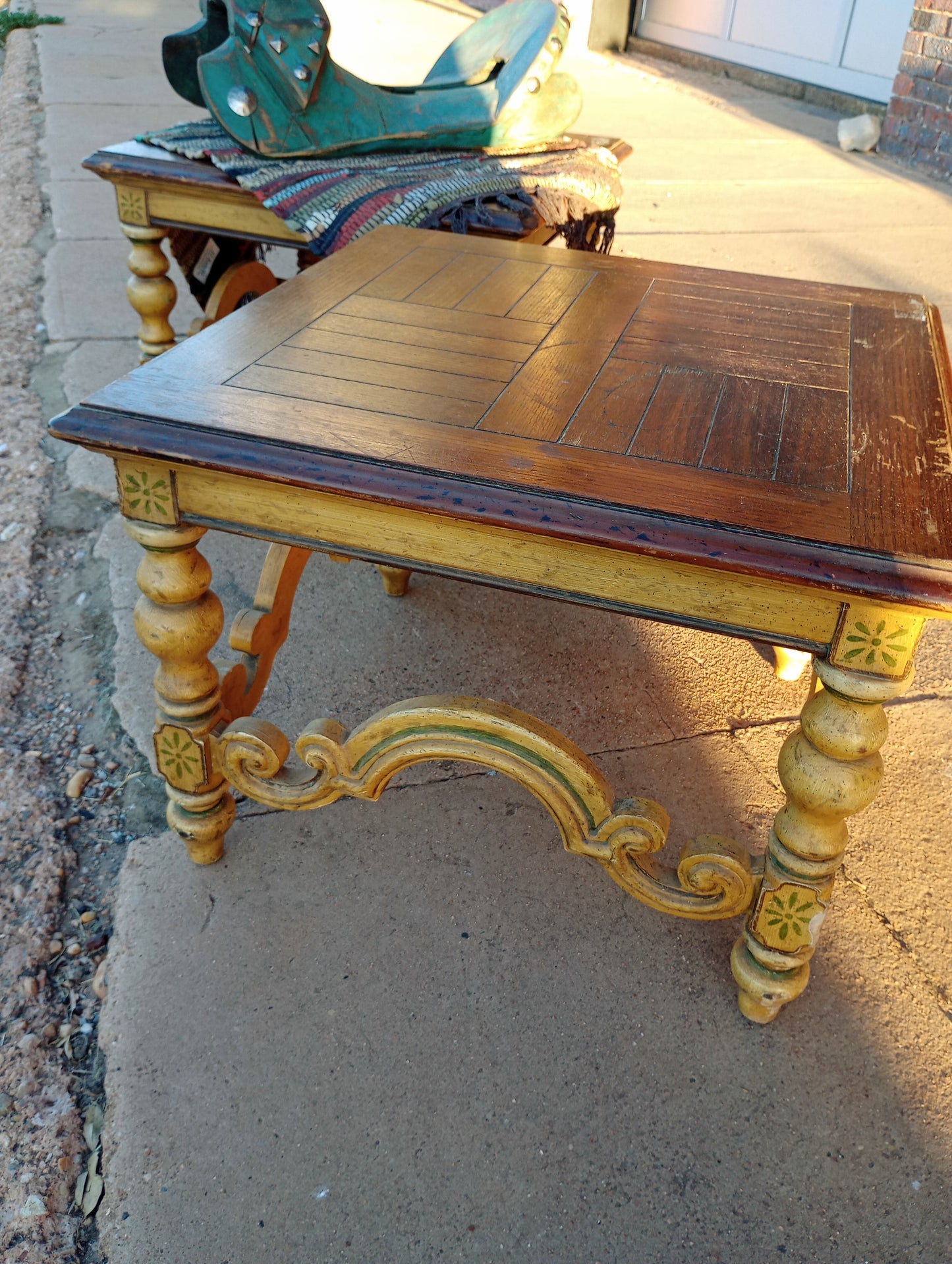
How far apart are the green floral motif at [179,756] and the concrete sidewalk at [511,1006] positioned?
0.16 m

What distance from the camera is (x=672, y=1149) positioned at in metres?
1.10

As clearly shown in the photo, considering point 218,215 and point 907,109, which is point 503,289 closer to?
point 218,215

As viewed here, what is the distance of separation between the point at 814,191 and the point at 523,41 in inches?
93.5

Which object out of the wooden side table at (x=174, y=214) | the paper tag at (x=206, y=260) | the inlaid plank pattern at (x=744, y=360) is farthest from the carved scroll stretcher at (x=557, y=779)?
Answer: the paper tag at (x=206, y=260)

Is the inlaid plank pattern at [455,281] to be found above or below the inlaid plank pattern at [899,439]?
below

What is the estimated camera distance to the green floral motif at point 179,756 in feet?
4.23

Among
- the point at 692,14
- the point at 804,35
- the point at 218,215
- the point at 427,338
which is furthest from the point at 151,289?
the point at 692,14

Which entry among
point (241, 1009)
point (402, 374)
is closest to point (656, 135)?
point (402, 374)

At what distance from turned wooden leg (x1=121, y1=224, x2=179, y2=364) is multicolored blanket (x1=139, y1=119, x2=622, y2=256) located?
0.19 meters

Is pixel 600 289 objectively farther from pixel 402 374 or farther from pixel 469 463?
pixel 469 463

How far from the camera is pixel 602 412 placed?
115 cm

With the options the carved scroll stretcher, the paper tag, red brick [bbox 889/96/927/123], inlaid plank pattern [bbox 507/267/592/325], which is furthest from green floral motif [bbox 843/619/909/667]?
red brick [bbox 889/96/927/123]

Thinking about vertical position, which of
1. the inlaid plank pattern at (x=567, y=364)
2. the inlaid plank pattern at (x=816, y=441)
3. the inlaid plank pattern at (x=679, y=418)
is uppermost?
the inlaid plank pattern at (x=816, y=441)

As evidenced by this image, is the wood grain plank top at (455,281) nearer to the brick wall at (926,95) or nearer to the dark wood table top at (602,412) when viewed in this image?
the dark wood table top at (602,412)
